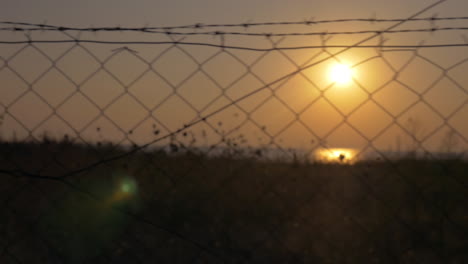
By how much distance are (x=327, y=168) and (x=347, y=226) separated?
2.21 metres

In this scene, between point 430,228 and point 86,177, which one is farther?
point 86,177

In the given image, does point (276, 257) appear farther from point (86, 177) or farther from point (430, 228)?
point (86, 177)

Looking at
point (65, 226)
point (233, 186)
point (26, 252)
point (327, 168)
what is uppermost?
point (327, 168)

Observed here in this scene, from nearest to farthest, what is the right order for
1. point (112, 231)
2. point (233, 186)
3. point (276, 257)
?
point (276, 257), point (112, 231), point (233, 186)

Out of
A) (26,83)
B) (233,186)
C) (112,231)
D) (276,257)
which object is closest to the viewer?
(26,83)

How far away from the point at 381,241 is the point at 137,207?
1640mm

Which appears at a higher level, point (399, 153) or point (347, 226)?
point (399, 153)

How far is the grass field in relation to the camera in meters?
3.66

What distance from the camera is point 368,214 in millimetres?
4383

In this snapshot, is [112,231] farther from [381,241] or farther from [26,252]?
[381,241]

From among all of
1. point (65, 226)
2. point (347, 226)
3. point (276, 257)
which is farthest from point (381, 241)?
point (65, 226)

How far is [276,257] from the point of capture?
142 inches

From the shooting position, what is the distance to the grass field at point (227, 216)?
12.0 ft

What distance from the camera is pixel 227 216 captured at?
14.1ft
